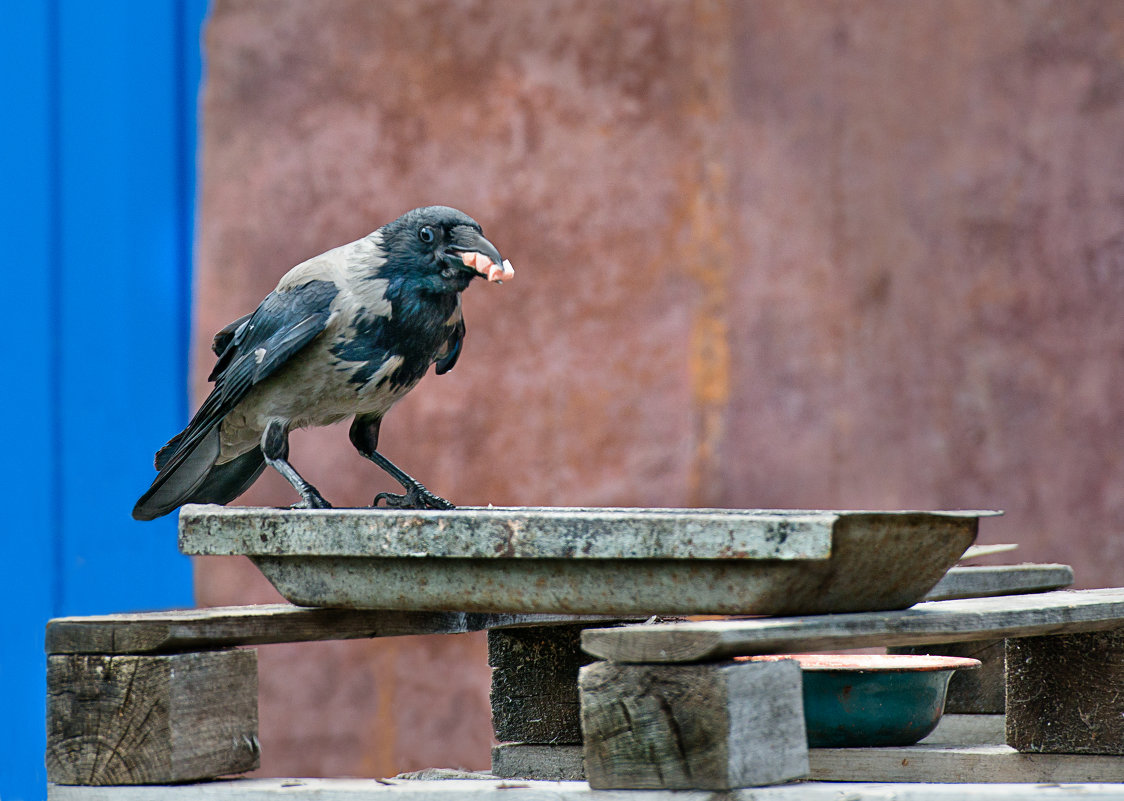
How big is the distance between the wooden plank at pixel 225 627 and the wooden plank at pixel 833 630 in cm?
64

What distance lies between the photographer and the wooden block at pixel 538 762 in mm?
2715

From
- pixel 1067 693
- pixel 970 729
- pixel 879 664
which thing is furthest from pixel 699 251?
pixel 1067 693

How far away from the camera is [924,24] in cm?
416

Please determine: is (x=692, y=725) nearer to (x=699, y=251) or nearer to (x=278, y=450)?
(x=278, y=450)

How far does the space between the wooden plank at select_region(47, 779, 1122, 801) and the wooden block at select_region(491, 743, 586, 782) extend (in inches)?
29.8

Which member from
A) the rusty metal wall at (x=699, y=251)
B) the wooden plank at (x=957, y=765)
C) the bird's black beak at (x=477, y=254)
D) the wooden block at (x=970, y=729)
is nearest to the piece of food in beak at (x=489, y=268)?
the bird's black beak at (x=477, y=254)

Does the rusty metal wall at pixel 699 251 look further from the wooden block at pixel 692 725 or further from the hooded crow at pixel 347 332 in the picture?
the wooden block at pixel 692 725

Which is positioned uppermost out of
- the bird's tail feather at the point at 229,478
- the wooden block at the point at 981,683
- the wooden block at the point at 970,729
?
the bird's tail feather at the point at 229,478

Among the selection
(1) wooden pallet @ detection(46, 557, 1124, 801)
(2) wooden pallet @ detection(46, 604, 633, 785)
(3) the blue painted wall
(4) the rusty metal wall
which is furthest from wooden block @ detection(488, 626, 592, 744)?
(3) the blue painted wall

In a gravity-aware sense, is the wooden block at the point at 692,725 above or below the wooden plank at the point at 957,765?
above

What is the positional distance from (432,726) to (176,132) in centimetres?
195

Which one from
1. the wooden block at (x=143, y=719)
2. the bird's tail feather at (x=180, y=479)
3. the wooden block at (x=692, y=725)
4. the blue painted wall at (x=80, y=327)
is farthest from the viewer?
the blue painted wall at (x=80, y=327)

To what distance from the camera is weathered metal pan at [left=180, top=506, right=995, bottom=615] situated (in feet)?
5.79

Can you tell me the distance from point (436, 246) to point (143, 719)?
956 millimetres
